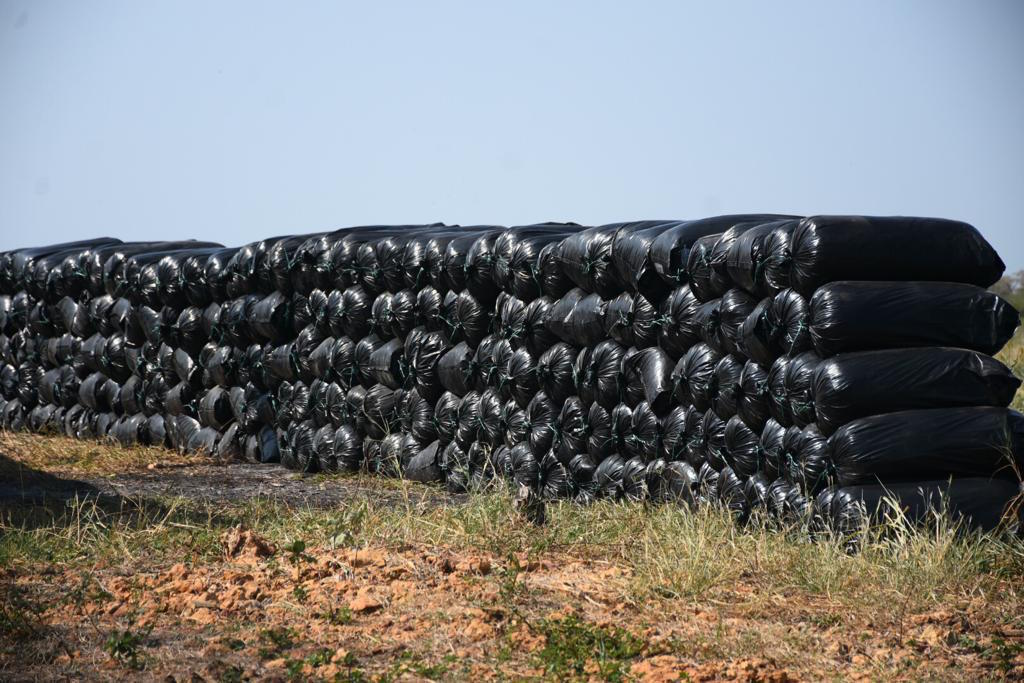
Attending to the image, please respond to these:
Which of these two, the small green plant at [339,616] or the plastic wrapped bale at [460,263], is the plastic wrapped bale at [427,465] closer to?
the plastic wrapped bale at [460,263]

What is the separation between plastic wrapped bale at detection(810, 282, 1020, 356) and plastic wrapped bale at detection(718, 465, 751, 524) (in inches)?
37.2

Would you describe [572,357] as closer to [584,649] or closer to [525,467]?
[525,467]

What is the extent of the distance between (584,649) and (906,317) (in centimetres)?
268

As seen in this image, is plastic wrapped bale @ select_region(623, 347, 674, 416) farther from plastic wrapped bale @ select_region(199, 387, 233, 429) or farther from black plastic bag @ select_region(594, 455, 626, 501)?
plastic wrapped bale @ select_region(199, 387, 233, 429)

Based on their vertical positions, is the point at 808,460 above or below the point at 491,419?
above

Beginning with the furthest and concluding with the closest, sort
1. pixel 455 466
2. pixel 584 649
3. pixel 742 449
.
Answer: pixel 455 466 < pixel 742 449 < pixel 584 649

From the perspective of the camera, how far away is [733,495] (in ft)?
20.8

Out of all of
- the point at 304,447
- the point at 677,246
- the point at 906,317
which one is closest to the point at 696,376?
the point at 677,246

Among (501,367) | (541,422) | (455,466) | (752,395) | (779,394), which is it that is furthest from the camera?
(455,466)

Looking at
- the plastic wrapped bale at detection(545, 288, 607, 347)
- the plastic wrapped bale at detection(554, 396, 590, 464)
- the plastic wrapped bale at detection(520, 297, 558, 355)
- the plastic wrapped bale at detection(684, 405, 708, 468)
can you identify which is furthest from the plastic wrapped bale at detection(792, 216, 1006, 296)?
the plastic wrapped bale at detection(520, 297, 558, 355)

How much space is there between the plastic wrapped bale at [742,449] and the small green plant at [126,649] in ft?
10.8

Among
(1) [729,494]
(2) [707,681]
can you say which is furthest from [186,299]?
(2) [707,681]

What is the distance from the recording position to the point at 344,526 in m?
6.28

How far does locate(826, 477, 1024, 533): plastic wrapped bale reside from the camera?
18.3 ft
